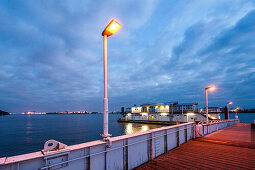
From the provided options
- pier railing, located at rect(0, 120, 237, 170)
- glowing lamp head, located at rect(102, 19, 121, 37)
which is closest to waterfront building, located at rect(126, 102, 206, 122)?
pier railing, located at rect(0, 120, 237, 170)

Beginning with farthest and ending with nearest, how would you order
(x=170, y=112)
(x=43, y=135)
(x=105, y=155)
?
(x=170, y=112)
(x=43, y=135)
(x=105, y=155)

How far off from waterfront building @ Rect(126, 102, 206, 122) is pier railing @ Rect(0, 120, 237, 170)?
47.6 m

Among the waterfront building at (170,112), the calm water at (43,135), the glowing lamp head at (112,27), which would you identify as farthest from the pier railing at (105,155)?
the waterfront building at (170,112)

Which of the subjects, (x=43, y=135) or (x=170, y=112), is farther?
(x=170, y=112)

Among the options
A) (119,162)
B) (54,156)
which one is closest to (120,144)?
(119,162)

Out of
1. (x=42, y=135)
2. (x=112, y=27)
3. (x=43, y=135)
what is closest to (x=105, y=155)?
(x=112, y=27)

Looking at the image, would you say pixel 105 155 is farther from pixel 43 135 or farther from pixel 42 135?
pixel 42 135

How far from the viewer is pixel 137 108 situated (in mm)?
68062

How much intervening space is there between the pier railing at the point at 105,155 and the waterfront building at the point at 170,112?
47.6 m

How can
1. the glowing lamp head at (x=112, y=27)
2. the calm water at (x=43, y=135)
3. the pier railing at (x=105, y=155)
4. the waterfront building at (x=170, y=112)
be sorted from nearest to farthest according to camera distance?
the pier railing at (x=105, y=155)
the glowing lamp head at (x=112, y=27)
the calm water at (x=43, y=135)
the waterfront building at (x=170, y=112)

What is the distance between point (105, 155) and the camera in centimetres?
441

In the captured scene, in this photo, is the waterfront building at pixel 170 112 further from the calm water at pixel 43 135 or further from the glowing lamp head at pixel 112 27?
the glowing lamp head at pixel 112 27

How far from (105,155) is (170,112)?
54.8 metres

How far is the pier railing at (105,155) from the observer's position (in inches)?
118
